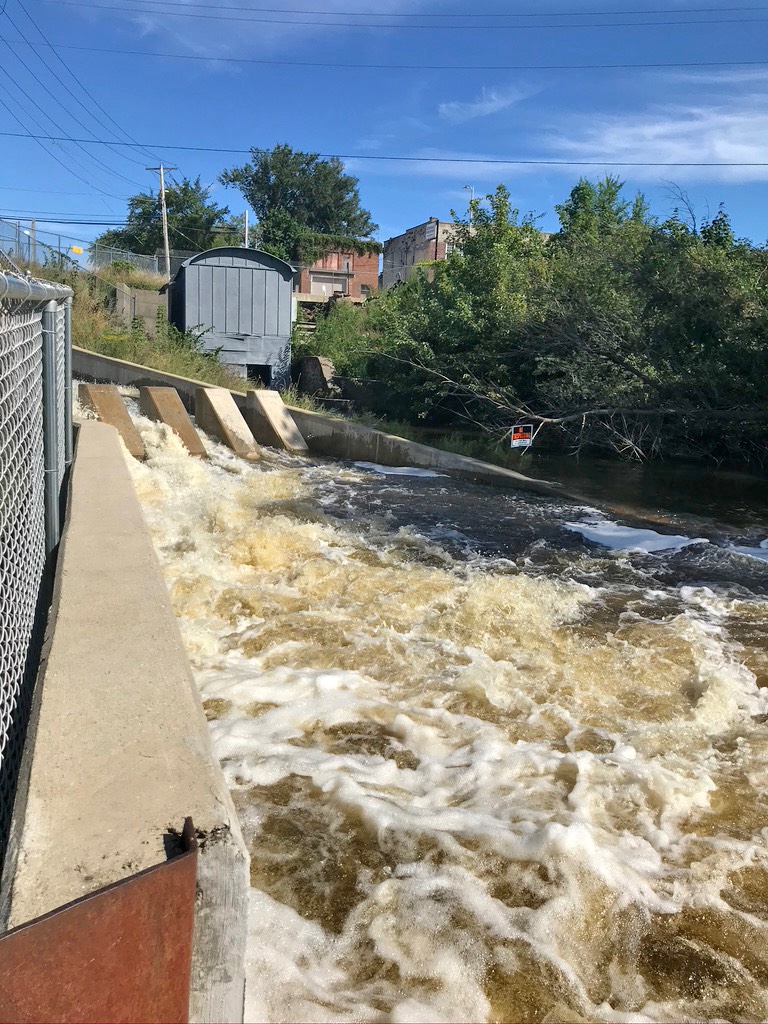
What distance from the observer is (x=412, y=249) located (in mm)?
53938

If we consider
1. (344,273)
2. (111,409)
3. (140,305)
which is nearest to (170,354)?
(111,409)

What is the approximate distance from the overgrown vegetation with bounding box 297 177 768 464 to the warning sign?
24cm

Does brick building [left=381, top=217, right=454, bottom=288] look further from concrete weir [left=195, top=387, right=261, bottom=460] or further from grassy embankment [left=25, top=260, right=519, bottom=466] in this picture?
concrete weir [left=195, top=387, right=261, bottom=460]

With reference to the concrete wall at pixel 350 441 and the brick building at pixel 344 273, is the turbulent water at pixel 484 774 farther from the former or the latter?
the brick building at pixel 344 273

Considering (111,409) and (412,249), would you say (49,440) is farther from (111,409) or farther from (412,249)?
(412,249)

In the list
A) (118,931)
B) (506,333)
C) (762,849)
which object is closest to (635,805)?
(762,849)

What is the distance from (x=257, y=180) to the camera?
6391 centimetres

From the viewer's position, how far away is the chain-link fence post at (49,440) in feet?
14.4

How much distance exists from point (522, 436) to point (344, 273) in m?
38.6

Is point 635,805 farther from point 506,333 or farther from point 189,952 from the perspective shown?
point 506,333

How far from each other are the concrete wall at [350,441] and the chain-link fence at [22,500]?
25.8 feet

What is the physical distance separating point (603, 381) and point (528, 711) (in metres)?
10.9

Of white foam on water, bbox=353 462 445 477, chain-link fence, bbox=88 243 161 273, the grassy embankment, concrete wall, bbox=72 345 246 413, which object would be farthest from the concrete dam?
chain-link fence, bbox=88 243 161 273

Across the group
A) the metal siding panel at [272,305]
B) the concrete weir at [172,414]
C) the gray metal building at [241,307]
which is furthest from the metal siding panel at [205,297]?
the concrete weir at [172,414]
